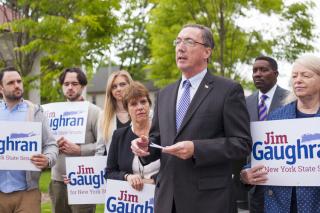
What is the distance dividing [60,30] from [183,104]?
887 centimetres

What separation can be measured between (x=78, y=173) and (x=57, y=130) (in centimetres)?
69

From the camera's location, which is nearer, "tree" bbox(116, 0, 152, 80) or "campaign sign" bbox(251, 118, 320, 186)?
"campaign sign" bbox(251, 118, 320, 186)

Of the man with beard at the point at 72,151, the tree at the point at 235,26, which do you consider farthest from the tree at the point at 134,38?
the man with beard at the point at 72,151

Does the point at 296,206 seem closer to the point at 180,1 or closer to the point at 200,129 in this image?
the point at 200,129

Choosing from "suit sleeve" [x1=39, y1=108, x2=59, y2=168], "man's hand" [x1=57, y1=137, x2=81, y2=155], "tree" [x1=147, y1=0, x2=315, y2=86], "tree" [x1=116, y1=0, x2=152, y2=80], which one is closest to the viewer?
"suit sleeve" [x1=39, y1=108, x2=59, y2=168]

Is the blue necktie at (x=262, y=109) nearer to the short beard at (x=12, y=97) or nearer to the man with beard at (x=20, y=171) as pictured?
the man with beard at (x=20, y=171)

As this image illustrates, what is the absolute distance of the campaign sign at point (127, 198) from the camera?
4968 millimetres

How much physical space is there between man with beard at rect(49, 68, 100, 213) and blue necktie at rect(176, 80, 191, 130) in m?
2.47

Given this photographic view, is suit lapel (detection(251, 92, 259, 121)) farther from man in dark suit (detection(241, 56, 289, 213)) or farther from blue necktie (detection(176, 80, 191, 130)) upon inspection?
blue necktie (detection(176, 80, 191, 130))

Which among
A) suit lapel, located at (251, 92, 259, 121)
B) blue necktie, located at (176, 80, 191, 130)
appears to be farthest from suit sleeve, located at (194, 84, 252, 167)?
suit lapel, located at (251, 92, 259, 121)

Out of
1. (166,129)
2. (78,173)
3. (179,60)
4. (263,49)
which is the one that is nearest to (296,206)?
(166,129)

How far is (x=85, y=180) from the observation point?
19.6ft

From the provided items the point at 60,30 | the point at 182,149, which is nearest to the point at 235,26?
the point at 60,30

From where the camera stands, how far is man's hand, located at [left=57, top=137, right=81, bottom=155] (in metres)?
6.06
